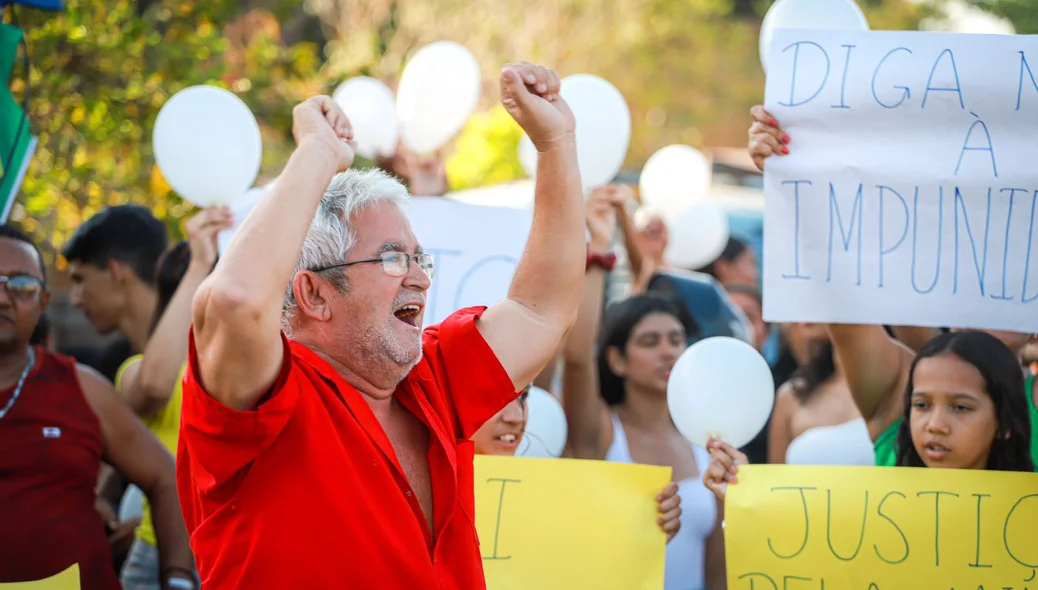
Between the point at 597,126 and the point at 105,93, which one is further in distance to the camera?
the point at 105,93

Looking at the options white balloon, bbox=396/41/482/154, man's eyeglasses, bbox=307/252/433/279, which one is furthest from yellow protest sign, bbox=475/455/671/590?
white balloon, bbox=396/41/482/154

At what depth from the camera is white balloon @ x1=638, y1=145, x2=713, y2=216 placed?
591 cm

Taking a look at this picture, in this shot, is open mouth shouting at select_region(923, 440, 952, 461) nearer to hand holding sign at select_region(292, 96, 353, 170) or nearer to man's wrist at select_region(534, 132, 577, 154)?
man's wrist at select_region(534, 132, 577, 154)

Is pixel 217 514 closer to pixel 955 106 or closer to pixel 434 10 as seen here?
pixel 955 106

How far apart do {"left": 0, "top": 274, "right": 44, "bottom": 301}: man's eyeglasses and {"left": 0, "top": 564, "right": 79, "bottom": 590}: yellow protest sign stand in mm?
922

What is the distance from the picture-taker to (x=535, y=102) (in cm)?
262

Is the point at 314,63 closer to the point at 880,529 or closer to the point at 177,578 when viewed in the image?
the point at 177,578

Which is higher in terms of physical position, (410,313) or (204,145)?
(204,145)

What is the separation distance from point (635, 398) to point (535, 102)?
6.54 feet

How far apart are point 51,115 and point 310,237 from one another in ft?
10.6

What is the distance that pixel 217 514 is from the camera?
216cm

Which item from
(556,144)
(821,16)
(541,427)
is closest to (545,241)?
(556,144)

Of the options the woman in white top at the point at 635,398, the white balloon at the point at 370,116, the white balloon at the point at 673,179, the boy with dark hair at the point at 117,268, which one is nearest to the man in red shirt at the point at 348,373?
the woman in white top at the point at 635,398

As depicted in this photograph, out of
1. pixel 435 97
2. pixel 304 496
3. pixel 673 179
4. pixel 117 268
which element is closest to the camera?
pixel 304 496
